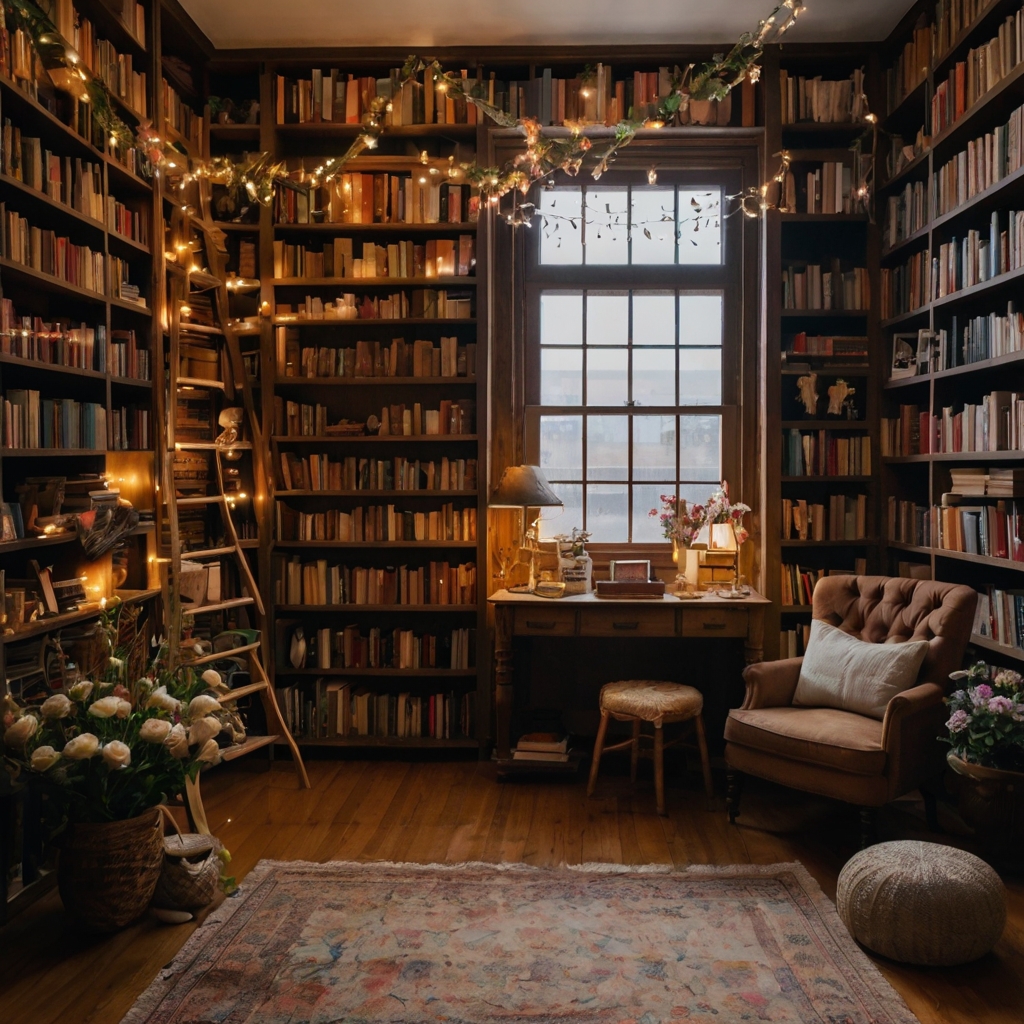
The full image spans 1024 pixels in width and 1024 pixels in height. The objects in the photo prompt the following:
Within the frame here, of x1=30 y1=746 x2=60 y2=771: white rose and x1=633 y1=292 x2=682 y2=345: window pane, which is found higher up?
x1=633 y1=292 x2=682 y2=345: window pane

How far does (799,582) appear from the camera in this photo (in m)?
4.64

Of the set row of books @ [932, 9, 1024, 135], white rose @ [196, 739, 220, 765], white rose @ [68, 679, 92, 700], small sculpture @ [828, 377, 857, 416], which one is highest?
row of books @ [932, 9, 1024, 135]

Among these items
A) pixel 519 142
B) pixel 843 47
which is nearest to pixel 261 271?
pixel 519 142

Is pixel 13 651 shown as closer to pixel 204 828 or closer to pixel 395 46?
pixel 204 828

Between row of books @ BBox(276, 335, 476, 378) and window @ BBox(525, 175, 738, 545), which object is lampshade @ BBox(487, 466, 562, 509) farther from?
row of books @ BBox(276, 335, 476, 378)

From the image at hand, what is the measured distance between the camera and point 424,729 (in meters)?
4.74

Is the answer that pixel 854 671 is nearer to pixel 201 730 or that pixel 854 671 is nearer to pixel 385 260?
pixel 201 730

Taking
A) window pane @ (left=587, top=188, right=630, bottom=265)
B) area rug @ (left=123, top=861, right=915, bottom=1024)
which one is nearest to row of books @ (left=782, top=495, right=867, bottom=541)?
window pane @ (left=587, top=188, right=630, bottom=265)

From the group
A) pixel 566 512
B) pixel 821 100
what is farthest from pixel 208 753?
pixel 821 100

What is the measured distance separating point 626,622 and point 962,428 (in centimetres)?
166

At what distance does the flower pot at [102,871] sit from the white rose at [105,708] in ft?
1.12

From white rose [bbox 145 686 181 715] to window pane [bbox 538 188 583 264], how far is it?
9.83 feet

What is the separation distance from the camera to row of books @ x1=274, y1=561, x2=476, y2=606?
471cm

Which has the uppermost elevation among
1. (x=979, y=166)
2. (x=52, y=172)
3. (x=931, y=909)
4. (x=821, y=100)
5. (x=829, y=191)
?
(x=821, y=100)
